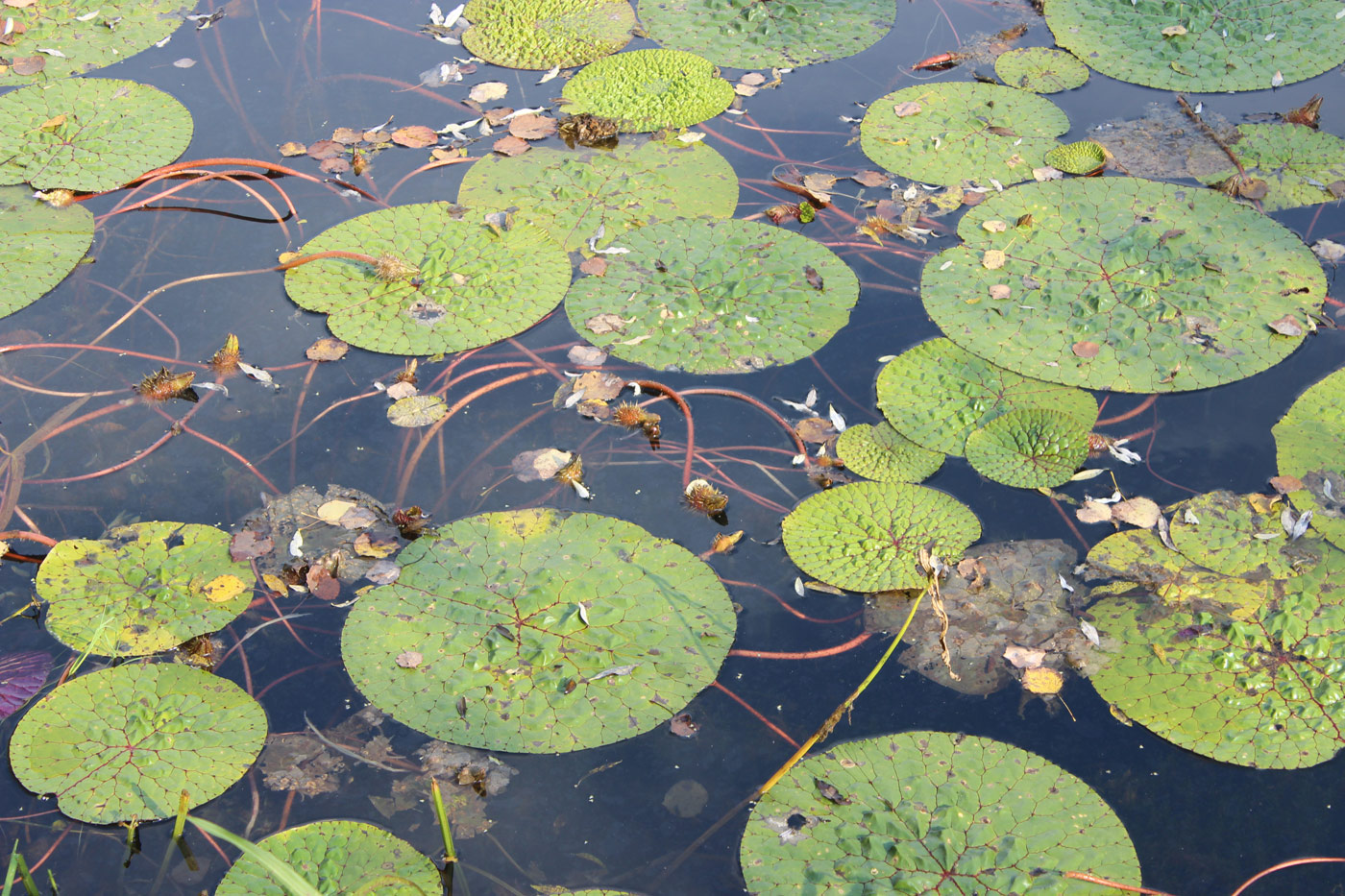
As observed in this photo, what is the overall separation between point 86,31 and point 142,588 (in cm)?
380


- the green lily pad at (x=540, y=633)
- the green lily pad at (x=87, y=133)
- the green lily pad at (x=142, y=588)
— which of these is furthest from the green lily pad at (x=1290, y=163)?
the green lily pad at (x=87, y=133)

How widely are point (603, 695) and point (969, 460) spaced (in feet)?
4.59

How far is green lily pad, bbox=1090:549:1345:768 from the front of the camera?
254cm

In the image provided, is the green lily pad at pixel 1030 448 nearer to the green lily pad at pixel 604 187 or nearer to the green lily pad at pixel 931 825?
the green lily pad at pixel 931 825

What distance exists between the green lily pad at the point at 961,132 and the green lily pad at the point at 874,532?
1.77m

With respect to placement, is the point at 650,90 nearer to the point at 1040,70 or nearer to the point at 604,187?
the point at 604,187

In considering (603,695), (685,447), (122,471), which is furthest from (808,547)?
(122,471)

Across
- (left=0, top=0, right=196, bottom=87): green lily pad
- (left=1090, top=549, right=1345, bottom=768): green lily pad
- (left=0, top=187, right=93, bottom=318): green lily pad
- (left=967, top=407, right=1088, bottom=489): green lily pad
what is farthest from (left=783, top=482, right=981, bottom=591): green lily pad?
(left=0, top=0, right=196, bottom=87): green lily pad

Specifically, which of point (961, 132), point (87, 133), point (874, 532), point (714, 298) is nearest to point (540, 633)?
point (874, 532)

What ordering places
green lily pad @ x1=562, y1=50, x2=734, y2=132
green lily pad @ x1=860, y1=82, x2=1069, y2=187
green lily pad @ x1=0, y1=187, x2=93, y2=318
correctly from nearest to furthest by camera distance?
green lily pad @ x1=0, y1=187, x2=93, y2=318 < green lily pad @ x1=860, y1=82, x2=1069, y2=187 < green lily pad @ x1=562, y1=50, x2=734, y2=132

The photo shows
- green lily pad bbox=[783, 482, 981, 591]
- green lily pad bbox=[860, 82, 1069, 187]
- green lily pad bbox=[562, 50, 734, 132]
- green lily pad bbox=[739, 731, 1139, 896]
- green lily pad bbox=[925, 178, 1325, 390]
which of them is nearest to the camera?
green lily pad bbox=[739, 731, 1139, 896]

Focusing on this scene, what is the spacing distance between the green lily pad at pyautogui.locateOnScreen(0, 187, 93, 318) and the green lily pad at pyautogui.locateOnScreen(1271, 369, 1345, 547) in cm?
450

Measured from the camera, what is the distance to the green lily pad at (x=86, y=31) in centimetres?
502

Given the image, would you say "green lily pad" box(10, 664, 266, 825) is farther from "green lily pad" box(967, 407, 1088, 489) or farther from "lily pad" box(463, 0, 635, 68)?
"lily pad" box(463, 0, 635, 68)
